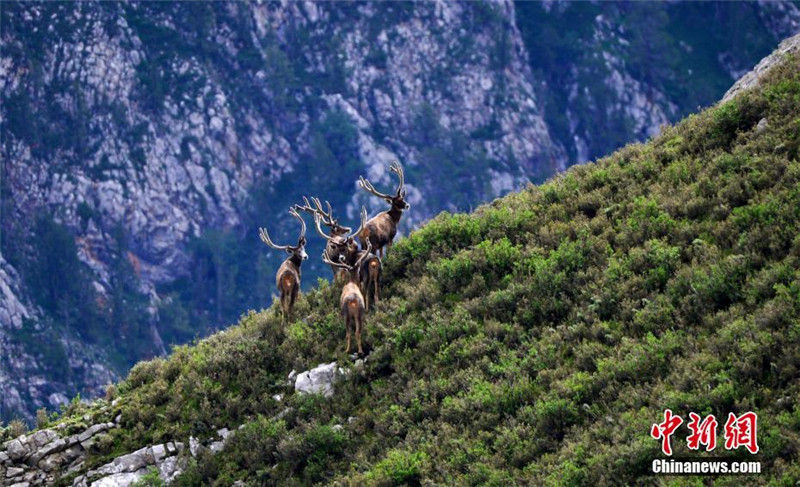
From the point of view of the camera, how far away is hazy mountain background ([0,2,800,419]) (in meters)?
127

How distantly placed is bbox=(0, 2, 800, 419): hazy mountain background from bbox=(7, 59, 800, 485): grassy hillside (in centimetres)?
9368

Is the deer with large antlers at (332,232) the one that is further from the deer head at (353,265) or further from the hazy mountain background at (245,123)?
the hazy mountain background at (245,123)

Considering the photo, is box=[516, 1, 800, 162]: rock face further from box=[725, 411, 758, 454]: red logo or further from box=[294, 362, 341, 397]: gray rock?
box=[725, 411, 758, 454]: red logo

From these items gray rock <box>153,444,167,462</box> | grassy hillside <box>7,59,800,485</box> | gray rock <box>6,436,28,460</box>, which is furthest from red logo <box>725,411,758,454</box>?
gray rock <box>6,436,28,460</box>

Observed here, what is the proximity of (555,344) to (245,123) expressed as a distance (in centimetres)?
13191

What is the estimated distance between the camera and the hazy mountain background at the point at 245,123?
126562 millimetres

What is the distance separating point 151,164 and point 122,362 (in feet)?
85.1

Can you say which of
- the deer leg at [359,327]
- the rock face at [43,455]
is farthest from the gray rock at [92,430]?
the deer leg at [359,327]

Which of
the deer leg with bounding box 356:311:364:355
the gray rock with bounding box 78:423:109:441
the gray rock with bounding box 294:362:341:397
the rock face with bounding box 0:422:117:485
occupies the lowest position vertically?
the rock face with bounding box 0:422:117:485

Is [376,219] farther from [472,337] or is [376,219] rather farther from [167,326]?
[167,326]

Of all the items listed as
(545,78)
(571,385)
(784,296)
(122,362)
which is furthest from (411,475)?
(545,78)

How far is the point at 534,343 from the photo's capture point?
17.9 metres

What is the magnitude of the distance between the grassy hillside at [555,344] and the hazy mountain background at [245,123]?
307 feet

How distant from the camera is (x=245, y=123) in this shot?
146000 mm
